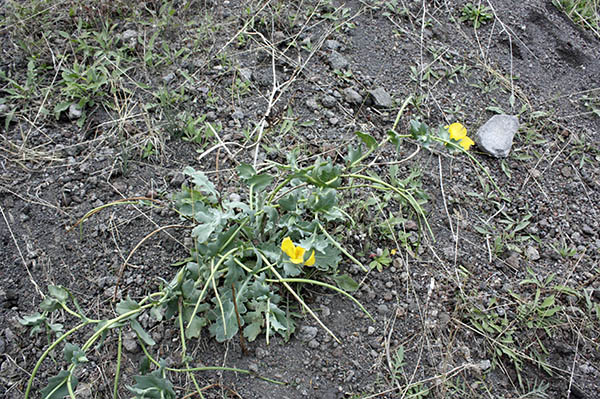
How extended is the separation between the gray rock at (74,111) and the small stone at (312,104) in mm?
1022

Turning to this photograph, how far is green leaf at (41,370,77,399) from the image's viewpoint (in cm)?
137

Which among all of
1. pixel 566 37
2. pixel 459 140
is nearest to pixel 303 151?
pixel 459 140

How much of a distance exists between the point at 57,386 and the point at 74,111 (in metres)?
1.32

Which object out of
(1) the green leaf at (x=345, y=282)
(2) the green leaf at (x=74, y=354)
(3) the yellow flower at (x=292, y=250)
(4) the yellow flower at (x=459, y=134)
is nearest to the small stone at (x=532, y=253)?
(4) the yellow flower at (x=459, y=134)

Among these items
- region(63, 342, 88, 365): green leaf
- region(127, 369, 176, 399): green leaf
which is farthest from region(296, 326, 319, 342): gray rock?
region(63, 342, 88, 365): green leaf

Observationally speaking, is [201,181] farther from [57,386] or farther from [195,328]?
[57,386]

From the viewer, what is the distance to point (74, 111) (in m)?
2.29

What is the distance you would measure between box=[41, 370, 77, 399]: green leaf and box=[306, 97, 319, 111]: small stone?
1499mm

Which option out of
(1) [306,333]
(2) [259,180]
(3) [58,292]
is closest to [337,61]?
(2) [259,180]

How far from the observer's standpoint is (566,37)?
2.85m

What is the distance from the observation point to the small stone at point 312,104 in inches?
93.9

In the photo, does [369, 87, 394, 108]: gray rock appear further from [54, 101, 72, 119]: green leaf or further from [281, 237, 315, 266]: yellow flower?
[54, 101, 72, 119]: green leaf

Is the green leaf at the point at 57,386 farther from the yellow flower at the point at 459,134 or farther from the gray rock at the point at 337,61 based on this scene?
the gray rock at the point at 337,61

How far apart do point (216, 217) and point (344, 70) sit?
1255 millimetres
